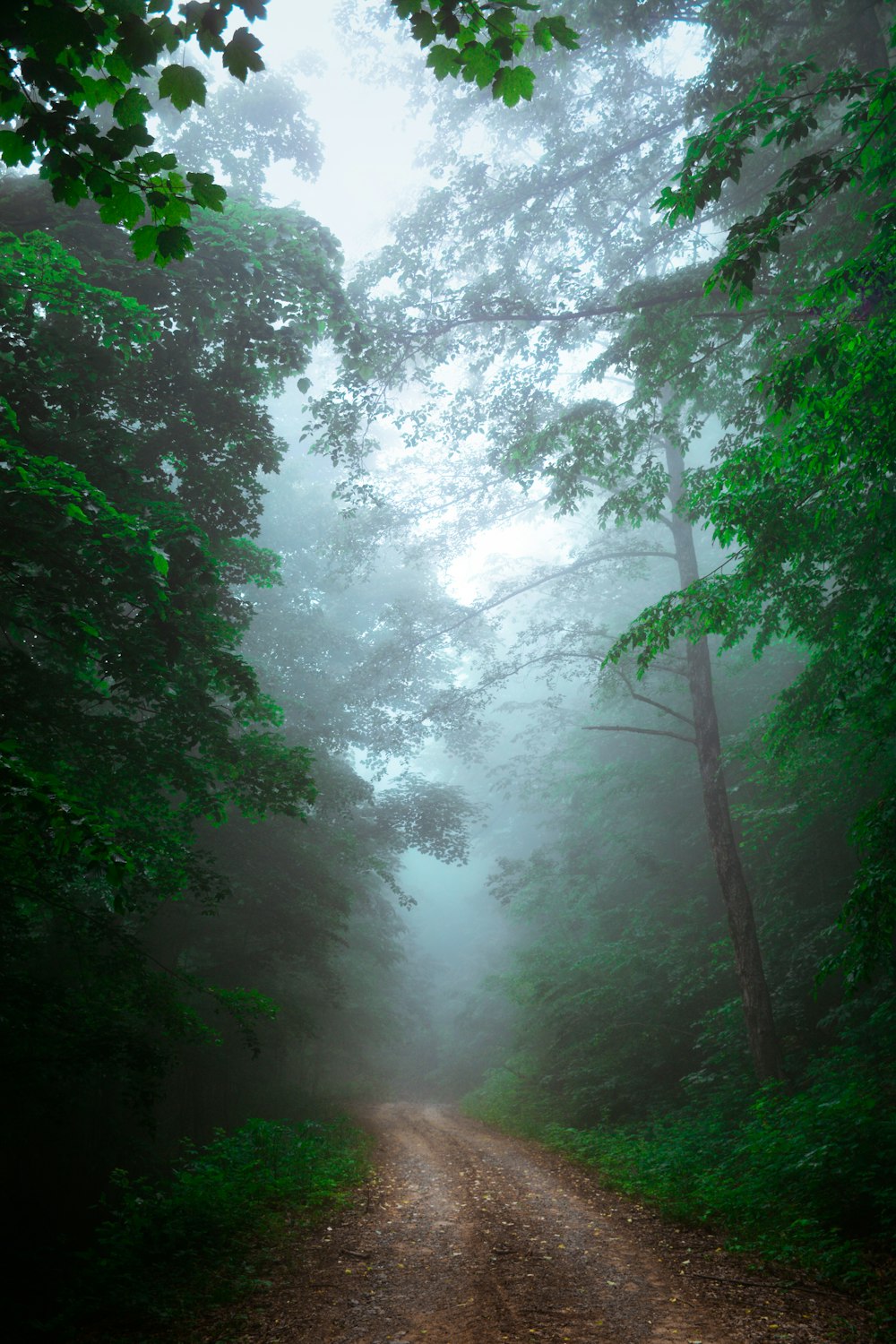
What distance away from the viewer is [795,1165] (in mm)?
5543

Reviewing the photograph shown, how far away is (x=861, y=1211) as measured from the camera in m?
4.93

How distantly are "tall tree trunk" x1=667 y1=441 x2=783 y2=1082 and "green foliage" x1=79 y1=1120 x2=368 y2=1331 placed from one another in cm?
567

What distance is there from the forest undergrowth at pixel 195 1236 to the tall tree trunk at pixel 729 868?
5669 millimetres

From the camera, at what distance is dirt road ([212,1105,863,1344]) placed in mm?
3906

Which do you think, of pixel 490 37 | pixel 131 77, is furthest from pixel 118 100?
pixel 490 37

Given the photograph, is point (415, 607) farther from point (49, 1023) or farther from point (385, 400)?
point (49, 1023)

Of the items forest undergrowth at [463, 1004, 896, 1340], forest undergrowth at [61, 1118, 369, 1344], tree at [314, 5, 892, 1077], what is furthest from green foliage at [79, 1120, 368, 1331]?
tree at [314, 5, 892, 1077]

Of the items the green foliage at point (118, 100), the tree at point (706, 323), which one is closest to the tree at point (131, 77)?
the green foliage at point (118, 100)

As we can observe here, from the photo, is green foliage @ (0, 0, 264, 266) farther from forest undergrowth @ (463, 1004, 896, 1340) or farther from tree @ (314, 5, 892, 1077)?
forest undergrowth @ (463, 1004, 896, 1340)

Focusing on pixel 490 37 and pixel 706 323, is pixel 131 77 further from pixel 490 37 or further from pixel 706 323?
pixel 706 323

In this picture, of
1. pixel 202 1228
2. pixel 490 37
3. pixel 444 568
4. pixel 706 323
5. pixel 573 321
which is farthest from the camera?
pixel 444 568

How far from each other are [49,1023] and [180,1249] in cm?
204

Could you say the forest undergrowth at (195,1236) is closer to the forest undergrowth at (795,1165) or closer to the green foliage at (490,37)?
the forest undergrowth at (795,1165)

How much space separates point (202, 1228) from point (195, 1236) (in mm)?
129
